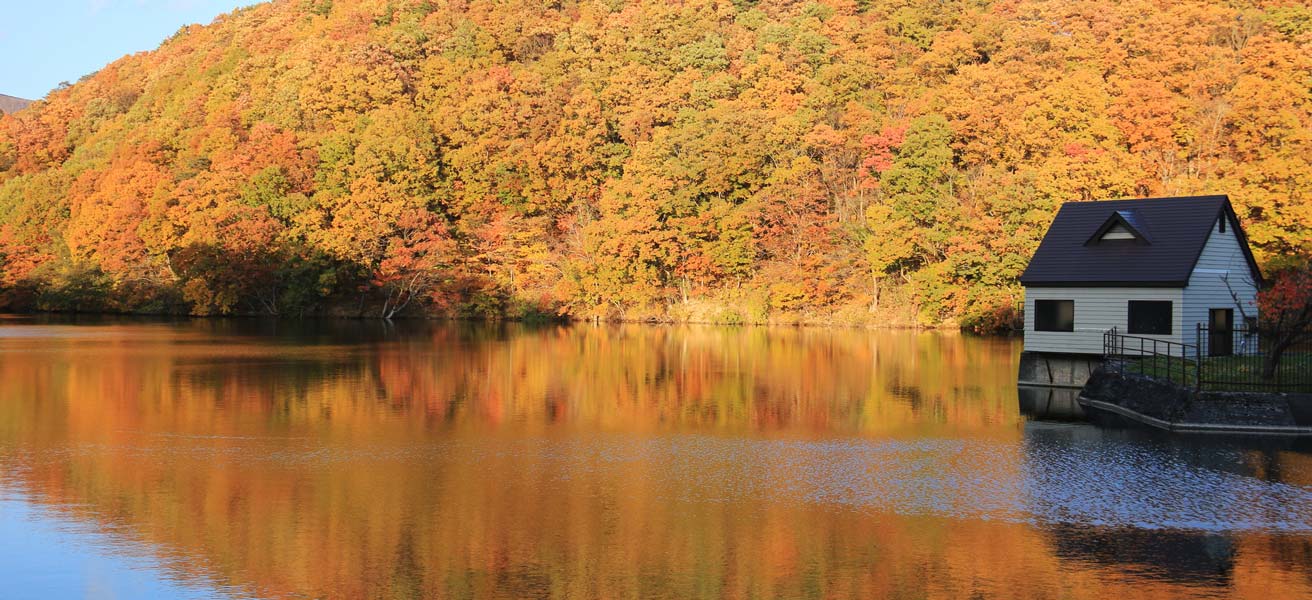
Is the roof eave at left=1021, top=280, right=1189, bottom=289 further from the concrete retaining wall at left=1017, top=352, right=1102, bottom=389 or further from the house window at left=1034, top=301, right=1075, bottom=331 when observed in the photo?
the concrete retaining wall at left=1017, top=352, right=1102, bottom=389

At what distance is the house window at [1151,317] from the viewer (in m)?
23.3

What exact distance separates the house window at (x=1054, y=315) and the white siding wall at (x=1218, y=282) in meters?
2.41

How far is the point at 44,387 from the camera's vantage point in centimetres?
2469

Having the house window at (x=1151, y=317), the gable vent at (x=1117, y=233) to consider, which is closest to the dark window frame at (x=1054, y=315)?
the house window at (x=1151, y=317)

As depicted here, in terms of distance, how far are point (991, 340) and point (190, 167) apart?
157ft

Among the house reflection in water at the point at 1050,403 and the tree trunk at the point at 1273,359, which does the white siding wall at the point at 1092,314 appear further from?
the tree trunk at the point at 1273,359

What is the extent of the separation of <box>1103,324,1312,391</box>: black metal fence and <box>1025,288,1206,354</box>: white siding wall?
0.39m

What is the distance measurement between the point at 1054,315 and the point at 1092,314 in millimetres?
919

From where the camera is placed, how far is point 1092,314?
24.2 metres

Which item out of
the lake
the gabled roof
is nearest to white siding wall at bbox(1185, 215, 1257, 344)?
the gabled roof

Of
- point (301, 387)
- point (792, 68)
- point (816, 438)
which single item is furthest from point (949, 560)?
point (792, 68)

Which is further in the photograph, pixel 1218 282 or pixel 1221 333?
pixel 1221 333

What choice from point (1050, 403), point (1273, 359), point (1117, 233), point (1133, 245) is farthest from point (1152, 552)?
point (1117, 233)

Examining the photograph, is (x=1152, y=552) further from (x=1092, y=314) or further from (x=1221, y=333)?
(x=1221, y=333)
